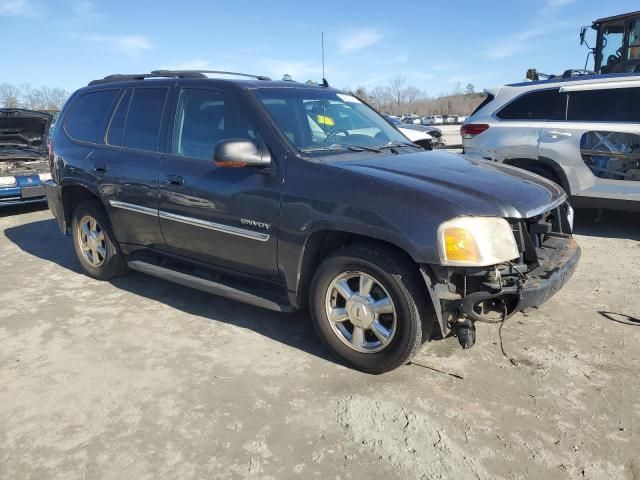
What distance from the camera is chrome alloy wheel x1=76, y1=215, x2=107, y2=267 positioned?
495 centimetres

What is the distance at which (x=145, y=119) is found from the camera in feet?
14.3

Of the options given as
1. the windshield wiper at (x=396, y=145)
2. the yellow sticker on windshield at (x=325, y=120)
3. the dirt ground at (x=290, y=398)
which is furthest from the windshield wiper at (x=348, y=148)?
the dirt ground at (x=290, y=398)

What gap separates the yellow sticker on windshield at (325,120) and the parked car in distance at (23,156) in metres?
6.15

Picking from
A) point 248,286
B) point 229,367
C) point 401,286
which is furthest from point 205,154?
point 401,286

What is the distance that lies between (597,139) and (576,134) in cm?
23

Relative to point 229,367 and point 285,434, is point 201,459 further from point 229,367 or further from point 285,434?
point 229,367

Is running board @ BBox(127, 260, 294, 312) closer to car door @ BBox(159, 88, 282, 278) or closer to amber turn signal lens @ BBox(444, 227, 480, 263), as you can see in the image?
car door @ BBox(159, 88, 282, 278)

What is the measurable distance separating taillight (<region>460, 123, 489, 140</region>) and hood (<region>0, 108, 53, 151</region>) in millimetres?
7163

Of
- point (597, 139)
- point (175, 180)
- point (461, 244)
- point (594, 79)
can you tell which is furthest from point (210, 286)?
point (594, 79)

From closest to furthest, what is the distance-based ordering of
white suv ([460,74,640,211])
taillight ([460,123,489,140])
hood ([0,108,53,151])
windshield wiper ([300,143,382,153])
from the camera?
windshield wiper ([300,143,382,153]) → white suv ([460,74,640,211]) → taillight ([460,123,489,140]) → hood ([0,108,53,151])

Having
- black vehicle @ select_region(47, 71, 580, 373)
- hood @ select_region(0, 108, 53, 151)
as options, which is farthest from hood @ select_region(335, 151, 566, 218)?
hood @ select_region(0, 108, 53, 151)

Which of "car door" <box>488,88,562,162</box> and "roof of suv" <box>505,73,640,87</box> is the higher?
"roof of suv" <box>505,73,640,87</box>

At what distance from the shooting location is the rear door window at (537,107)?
248 inches

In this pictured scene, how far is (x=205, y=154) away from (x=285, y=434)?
2130 millimetres
